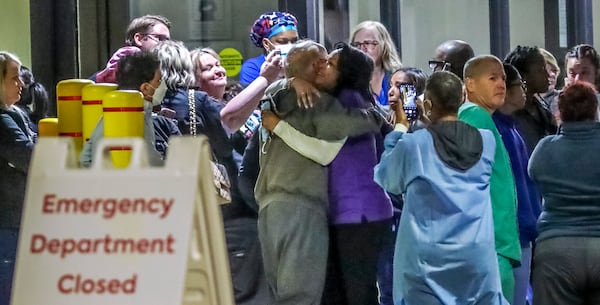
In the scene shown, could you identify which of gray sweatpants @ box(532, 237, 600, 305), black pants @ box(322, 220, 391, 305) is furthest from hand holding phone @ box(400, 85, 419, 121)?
gray sweatpants @ box(532, 237, 600, 305)

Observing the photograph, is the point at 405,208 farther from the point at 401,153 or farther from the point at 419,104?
the point at 419,104

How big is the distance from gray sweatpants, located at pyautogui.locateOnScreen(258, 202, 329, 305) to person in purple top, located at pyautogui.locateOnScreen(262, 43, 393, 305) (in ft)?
0.36

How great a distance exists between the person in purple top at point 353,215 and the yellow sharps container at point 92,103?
1.76 m

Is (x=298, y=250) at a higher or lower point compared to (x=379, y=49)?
lower

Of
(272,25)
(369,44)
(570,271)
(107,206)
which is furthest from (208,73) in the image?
(107,206)

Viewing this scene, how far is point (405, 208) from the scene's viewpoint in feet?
17.8

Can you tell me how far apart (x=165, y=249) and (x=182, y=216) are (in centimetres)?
9

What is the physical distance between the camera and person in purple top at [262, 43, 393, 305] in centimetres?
568

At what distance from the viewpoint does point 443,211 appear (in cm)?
536

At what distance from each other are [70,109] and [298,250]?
5.76ft

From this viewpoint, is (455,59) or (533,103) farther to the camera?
(533,103)

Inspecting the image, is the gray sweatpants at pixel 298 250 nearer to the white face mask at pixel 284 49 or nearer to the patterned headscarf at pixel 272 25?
the white face mask at pixel 284 49

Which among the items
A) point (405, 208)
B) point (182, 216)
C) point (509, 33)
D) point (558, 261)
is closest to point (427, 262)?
point (405, 208)

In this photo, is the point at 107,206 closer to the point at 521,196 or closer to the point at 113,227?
the point at 113,227
